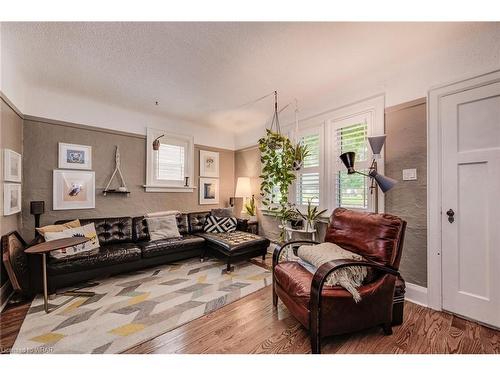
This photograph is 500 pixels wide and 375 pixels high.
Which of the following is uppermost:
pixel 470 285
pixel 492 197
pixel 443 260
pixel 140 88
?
pixel 140 88

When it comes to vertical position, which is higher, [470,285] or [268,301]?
[470,285]

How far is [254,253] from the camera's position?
3404 mm

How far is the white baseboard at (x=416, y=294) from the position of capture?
2.17 meters

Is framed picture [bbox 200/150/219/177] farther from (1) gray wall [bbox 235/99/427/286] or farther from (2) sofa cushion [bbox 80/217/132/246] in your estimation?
(1) gray wall [bbox 235/99/427/286]

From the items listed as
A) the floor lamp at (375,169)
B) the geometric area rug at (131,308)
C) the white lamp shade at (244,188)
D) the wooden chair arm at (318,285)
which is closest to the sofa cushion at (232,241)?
the geometric area rug at (131,308)

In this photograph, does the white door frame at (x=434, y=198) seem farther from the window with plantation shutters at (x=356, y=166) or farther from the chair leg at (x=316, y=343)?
the chair leg at (x=316, y=343)

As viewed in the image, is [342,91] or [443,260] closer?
[443,260]

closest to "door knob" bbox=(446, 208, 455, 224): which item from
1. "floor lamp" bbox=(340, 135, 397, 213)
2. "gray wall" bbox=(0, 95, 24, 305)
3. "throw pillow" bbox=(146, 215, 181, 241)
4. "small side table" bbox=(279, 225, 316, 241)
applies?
"floor lamp" bbox=(340, 135, 397, 213)

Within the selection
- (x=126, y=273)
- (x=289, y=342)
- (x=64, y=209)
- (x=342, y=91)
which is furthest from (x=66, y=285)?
(x=342, y=91)

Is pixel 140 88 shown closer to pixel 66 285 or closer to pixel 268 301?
pixel 66 285

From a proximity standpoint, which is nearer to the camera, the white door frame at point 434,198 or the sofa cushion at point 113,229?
the white door frame at point 434,198

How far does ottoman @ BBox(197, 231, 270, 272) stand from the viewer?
10.1 ft

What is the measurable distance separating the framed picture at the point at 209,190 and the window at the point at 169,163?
0.29 meters
